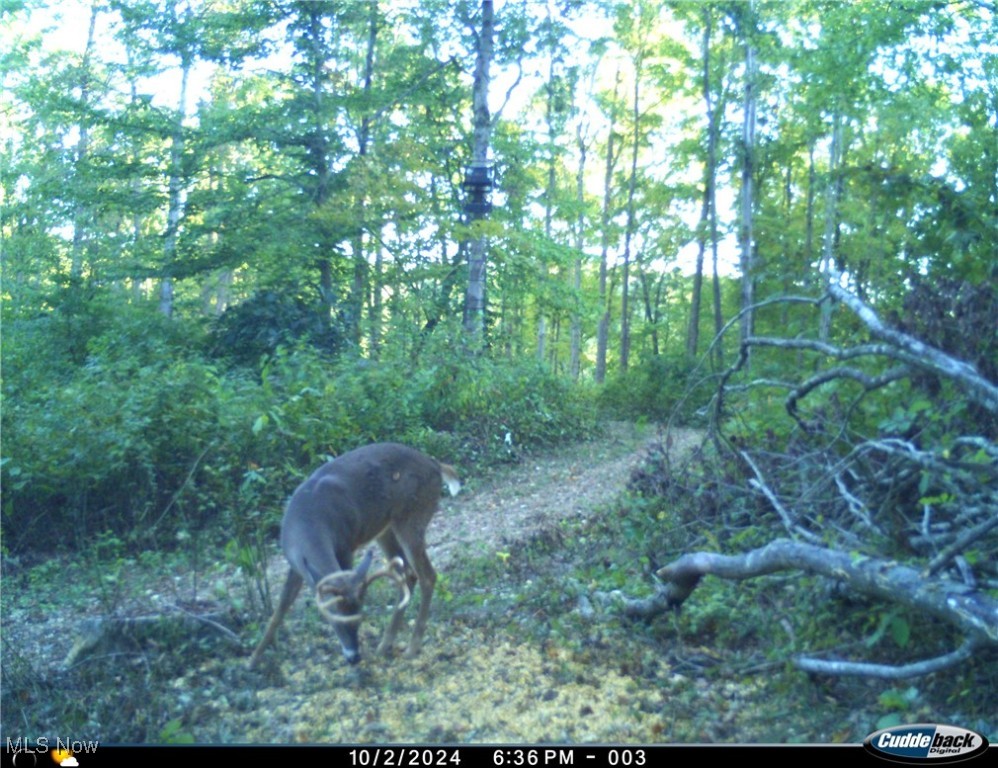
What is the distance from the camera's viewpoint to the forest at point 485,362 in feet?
12.9

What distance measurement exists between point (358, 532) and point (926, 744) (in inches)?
108

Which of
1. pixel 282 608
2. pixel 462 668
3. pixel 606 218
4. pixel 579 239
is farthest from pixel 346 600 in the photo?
pixel 606 218

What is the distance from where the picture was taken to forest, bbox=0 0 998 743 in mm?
3943

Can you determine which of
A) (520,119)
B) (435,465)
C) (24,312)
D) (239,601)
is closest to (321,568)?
(239,601)

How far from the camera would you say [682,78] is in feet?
29.5

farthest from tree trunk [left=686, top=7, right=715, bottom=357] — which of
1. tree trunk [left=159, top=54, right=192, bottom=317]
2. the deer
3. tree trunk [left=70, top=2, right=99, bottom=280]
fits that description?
tree trunk [left=70, top=2, right=99, bottom=280]

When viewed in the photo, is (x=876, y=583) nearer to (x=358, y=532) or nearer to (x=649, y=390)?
(x=358, y=532)

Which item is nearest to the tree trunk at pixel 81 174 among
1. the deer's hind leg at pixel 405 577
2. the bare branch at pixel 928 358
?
the deer's hind leg at pixel 405 577

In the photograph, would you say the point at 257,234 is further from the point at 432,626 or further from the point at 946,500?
the point at 946,500

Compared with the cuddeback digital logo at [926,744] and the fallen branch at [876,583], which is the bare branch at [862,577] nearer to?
the fallen branch at [876,583]

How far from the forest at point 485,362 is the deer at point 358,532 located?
189 mm

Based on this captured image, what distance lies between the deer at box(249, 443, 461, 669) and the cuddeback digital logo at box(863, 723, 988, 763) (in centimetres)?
214

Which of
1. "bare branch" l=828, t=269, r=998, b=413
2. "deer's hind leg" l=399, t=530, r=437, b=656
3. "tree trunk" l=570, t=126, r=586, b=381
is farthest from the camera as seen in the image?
"tree trunk" l=570, t=126, r=586, b=381

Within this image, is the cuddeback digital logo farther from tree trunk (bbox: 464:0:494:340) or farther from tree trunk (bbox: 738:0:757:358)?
tree trunk (bbox: 464:0:494:340)
